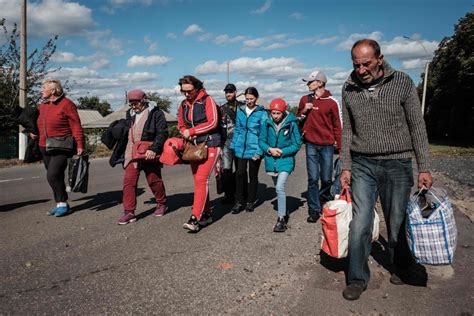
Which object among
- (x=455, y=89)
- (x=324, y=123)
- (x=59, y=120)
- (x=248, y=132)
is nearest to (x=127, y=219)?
(x=59, y=120)

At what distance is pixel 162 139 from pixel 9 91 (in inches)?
764

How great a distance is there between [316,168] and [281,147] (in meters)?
0.70

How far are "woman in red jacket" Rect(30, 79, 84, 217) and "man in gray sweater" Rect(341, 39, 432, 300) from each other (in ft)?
14.2

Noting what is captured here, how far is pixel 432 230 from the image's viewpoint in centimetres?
317

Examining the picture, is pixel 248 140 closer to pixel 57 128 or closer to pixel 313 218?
pixel 313 218

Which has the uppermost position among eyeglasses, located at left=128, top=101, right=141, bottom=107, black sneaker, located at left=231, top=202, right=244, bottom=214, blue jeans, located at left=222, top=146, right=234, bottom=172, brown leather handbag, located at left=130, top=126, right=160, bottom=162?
eyeglasses, located at left=128, top=101, right=141, bottom=107

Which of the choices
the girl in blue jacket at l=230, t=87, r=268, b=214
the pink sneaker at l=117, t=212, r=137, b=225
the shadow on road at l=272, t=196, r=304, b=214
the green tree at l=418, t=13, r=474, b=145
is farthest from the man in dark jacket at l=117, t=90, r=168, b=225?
the green tree at l=418, t=13, r=474, b=145

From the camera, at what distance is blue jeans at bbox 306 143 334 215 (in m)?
5.77

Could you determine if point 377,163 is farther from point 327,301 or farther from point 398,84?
point 327,301

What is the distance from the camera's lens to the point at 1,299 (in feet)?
11.0

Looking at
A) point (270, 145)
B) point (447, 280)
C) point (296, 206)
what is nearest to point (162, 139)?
point (270, 145)

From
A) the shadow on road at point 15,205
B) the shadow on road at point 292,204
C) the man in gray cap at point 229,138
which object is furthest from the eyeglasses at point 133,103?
the shadow on road at point 15,205

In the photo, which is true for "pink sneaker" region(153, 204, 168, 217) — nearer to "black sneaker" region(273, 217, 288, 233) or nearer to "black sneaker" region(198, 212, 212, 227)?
"black sneaker" region(198, 212, 212, 227)

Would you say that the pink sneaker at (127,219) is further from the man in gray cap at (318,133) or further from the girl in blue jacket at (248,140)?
the man in gray cap at (318,133)
